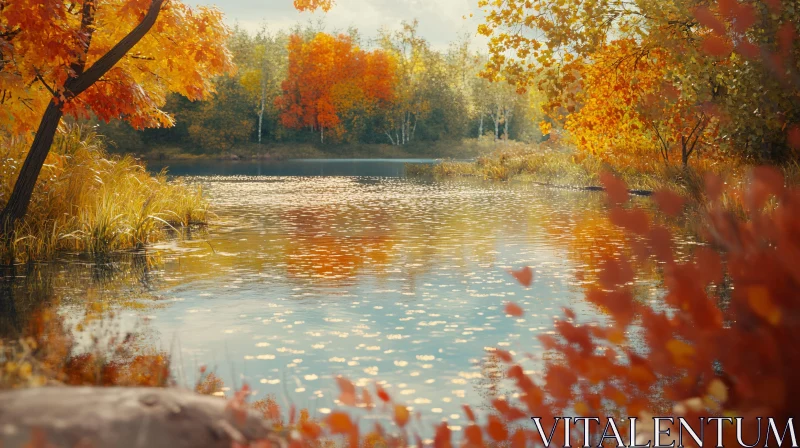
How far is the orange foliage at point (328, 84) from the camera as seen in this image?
279ft

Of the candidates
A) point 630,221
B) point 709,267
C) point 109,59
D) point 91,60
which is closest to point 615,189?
point 630,221

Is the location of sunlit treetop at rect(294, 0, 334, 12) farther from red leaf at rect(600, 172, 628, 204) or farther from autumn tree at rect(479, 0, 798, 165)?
red leaf at rect(600, 172, 628, 204)

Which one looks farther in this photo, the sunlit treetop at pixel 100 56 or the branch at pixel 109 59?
the branch at pixel 109 59

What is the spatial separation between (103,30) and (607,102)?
13.0 m

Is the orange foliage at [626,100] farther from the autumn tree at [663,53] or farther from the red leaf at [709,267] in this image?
the red leaf at [709,267]

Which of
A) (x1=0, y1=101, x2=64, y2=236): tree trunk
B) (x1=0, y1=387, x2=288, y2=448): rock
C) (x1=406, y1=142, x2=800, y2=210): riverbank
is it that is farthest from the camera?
(x1=406, y1=142, x2=800, y2=210): riverbank

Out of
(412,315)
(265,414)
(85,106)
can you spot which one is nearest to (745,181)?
(412,315)

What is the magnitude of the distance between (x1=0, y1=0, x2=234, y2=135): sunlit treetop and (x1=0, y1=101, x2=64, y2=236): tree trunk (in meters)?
A: 0.42

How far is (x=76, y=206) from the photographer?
16438 mm

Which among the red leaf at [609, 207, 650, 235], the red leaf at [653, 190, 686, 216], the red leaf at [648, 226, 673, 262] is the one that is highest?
the red leaf at [653, 190, 686, 216]

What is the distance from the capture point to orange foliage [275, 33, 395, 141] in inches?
3346

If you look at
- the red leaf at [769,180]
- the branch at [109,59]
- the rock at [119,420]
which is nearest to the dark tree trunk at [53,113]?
the branch at [109,59]

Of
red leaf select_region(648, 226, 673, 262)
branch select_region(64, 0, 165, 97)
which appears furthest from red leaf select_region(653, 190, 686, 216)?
branch select_region(64, 0, 165, 97)

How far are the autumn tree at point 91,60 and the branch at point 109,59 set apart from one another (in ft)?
0.05
